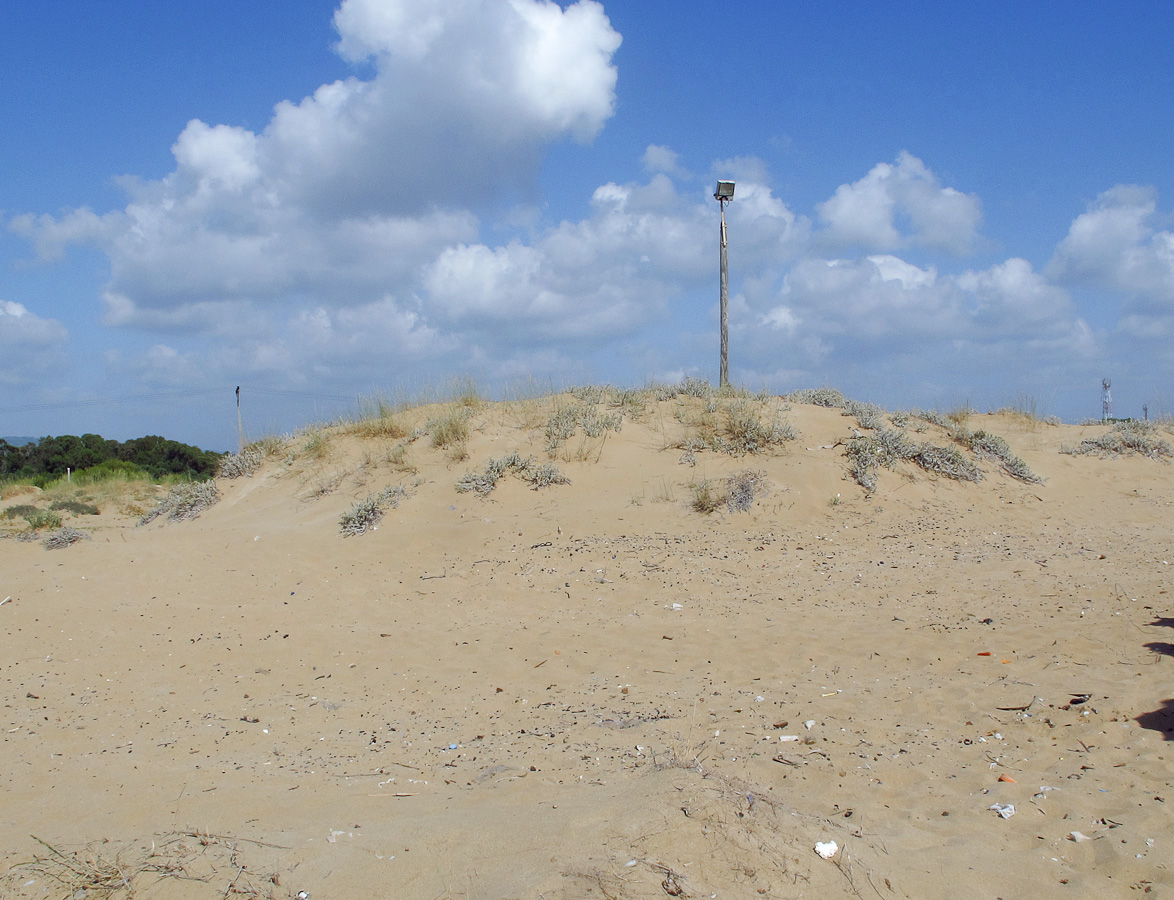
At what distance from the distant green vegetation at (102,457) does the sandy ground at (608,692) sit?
35.5 ft

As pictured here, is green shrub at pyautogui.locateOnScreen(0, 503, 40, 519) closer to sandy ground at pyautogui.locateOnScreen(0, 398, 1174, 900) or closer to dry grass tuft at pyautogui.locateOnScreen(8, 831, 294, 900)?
sandy ground at pyautogui.locateOnScreen(0, 398, 1174, 900)

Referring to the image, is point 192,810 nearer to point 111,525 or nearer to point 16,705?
point 16,705

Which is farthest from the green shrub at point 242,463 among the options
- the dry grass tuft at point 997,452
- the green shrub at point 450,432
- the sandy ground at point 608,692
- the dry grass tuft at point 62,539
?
the dry grass tuft at point 997,452

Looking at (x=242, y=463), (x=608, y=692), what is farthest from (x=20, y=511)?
(x=608, y=692)

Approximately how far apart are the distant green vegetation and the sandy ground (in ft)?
35.5

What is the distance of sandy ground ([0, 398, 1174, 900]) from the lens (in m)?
3.22

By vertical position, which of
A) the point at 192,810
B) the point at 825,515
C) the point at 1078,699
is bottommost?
the point at 192,810

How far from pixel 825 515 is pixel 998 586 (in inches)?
104

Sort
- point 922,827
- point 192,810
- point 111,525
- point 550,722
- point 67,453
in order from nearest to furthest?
point 922,827
point 192,810
point 550,722
point 111,525
point 67,453

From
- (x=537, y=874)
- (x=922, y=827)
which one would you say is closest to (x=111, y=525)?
(x=537, y=874)

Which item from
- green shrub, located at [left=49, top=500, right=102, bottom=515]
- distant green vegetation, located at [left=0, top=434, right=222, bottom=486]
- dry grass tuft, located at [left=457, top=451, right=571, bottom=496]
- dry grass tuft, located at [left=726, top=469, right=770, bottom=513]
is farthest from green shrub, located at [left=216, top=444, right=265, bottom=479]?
dry grass tuft, located at [left=726, top=469, right=770, bottom=513]

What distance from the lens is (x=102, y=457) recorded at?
22.0 meters

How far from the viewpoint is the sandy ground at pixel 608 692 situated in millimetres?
3221

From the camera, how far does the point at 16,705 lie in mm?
5797
